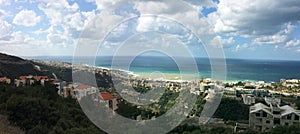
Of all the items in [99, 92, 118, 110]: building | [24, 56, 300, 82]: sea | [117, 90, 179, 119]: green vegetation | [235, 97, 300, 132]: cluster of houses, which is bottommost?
[235, 97, 300, 132]: cluster of houses

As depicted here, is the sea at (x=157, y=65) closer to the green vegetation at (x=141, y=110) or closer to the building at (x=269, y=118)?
the green vegetation at (x=141, y=110)

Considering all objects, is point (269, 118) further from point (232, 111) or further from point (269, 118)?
point (232, 111)

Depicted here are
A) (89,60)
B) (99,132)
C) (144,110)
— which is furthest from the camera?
(144,110)

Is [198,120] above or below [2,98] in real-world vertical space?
below

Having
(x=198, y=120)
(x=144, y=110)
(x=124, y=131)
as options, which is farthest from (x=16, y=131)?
(x=198, y=120)

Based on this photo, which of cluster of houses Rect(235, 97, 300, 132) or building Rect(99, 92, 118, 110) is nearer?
building Rect(99, 92, 118, 110)

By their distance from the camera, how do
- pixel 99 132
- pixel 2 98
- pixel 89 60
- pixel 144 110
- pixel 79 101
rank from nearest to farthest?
pixel 89 60 → pixel 99 132 → pixel 2 98 → pixel 144 110 → pixel 79 101

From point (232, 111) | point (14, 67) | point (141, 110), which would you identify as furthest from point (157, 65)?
point (14, 67)

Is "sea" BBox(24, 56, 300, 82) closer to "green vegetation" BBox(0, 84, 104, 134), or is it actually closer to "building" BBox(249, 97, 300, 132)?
"green vegetation" BBox(0, 84, 104, 134)

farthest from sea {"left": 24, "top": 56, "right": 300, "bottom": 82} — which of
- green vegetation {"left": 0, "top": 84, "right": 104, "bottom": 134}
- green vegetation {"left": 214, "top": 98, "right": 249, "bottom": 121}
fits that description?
green vegetation {"left": 214, "top": 98, "right": 249, "bottom": 121}

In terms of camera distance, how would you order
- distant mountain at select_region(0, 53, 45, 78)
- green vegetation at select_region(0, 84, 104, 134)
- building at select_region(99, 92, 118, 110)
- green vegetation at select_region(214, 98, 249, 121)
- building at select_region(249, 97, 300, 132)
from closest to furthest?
1. green vegetation at select_region(0, 84, 104, 134)
2. building at select_region(99, 92, 118, 110)
3. building at select_region(249, 97, 300, 132)
4. green vegetation at select_region(214, 98, 249, 121)
5. distant mountain at select_region(0, 53, 45, 78)

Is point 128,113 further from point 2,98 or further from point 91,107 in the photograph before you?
point 2,98
